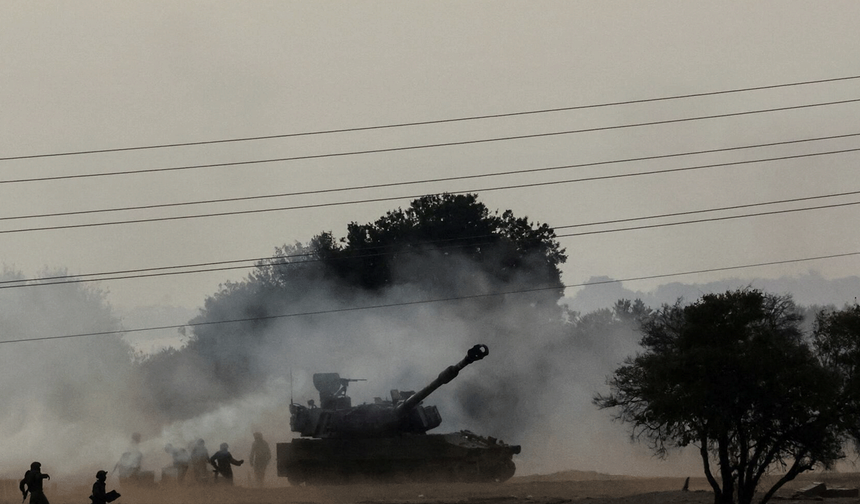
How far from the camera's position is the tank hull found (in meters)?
36.9

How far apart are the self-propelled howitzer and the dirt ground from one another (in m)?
0.66

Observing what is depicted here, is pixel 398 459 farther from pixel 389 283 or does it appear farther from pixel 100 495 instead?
pixel 389 283

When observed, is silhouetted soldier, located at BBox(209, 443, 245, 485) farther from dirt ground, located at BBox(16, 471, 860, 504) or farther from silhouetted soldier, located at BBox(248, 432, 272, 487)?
silhouetted soldier, located at BBox(248, 432, 272, 487)

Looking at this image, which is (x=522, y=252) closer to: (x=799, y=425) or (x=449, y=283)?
(x=449, y=283)

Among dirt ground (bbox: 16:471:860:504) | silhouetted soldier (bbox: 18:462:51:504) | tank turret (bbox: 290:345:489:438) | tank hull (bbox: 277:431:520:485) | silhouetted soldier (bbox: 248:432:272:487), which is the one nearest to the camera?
silhouetted soldier (bbox: 18:462:51:504)

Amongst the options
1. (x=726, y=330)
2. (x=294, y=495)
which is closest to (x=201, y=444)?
(x=294, y=495)

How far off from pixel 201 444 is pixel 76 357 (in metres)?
38.7

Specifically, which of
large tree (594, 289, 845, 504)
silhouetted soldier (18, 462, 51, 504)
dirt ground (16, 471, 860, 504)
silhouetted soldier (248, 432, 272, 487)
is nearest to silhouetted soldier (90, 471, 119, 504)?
silhouetted soldier (18, 462, 51, 504)

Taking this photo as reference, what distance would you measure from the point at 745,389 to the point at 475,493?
10.3 metres

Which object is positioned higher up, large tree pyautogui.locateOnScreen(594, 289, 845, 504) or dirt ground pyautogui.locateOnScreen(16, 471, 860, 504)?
large tree pyautogui.locateOnScreen(594, 289, 845, 504)

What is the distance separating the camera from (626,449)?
2511 inches

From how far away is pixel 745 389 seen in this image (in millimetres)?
25203

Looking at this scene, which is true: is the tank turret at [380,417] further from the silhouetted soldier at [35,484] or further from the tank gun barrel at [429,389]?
the silhouetted soldier at [35,484]

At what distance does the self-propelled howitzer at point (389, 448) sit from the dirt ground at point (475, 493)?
0.66 m
